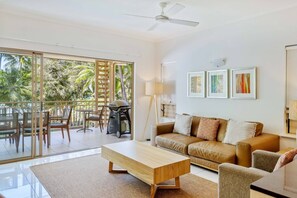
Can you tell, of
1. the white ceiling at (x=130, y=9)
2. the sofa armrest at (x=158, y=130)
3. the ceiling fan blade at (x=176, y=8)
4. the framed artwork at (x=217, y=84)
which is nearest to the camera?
the ceiling fan blade at (x=176, y=8)

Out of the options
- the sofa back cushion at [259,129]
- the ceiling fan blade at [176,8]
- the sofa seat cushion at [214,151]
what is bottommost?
the sofa seat cushion at [214,151]

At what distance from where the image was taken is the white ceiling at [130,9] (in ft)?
10.8

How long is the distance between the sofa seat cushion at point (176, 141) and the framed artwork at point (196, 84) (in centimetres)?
102

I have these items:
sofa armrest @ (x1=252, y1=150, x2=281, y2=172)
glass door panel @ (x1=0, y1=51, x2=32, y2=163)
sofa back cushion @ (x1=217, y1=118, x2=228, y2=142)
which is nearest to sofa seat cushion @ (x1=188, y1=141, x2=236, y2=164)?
sofa back cushion @ (x1=217, y1=118, x2=228, y2=142)

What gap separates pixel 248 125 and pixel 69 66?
729 centimetres

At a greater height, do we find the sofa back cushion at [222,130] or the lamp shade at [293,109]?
the lamp shade at [293,109]

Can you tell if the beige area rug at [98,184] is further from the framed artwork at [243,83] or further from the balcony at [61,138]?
the framed artwork at [243,83]

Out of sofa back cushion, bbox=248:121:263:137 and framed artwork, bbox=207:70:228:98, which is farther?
framed artwork, bbox=207:70:228:98

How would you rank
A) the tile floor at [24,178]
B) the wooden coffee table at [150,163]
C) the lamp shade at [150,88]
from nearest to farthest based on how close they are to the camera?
the wooden coffee table at [150,163]
the tile floor at [24,178]
the lamp shade at [150,88]

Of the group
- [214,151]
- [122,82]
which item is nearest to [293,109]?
[214,151]

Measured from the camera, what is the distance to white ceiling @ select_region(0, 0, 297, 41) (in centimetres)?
329

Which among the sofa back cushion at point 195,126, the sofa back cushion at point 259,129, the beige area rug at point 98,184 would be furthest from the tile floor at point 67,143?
the sofa back cushion at point 259,129

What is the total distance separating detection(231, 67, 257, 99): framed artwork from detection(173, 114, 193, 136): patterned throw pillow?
3.18 feet

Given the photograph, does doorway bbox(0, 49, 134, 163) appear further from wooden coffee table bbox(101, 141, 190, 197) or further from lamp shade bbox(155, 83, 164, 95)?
wooden coffee table bbox(101, 141, 190, 197)
